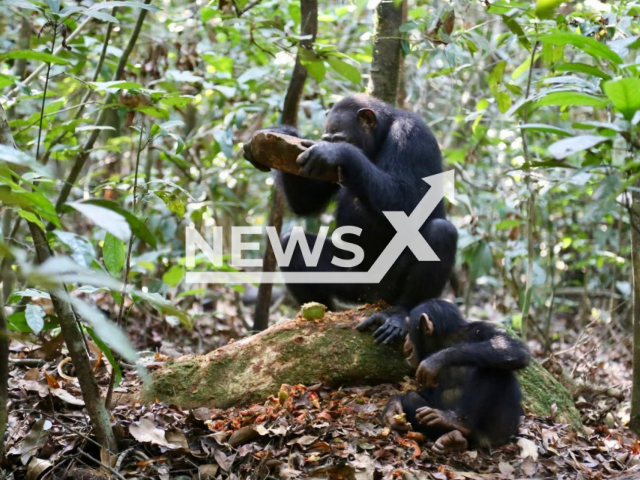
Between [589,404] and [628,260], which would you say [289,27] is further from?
[628,260]

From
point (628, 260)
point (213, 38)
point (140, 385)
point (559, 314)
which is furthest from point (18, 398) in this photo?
point (559, 314)

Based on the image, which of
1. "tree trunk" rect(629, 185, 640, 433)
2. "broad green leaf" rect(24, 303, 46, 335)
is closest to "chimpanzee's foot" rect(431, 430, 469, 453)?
"tree trunk" rect(629, 185, 640, 433)

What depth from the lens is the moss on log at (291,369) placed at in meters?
3.94

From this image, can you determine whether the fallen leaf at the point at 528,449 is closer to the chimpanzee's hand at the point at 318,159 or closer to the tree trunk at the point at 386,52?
the chimpanzee's hand at the point at 318,159

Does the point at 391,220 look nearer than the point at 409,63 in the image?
Yes

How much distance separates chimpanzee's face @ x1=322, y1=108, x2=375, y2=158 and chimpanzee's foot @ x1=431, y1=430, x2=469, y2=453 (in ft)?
8.19

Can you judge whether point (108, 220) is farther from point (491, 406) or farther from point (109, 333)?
point (491, 406)

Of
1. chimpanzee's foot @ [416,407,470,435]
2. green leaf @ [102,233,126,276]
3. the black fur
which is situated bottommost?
chimpanzee's foot @ [416,407,470,435]

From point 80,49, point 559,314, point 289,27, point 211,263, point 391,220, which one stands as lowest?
point 559,314

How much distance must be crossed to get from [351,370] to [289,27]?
3831 mm

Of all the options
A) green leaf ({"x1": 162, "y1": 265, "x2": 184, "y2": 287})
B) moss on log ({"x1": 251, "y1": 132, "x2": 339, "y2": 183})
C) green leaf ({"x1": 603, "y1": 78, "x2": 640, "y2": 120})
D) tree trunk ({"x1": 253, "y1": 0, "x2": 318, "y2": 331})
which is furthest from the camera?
green leaf ({"x1": 162, "y1": 265, "x2": 184, "y2": 287})

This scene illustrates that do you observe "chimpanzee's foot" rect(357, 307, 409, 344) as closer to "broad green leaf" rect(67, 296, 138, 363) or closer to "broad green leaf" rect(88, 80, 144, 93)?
"broad green leaf" rect(88, 80, 144, 93)

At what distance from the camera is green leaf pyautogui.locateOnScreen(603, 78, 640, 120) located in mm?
2188

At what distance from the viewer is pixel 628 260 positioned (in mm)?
9234
